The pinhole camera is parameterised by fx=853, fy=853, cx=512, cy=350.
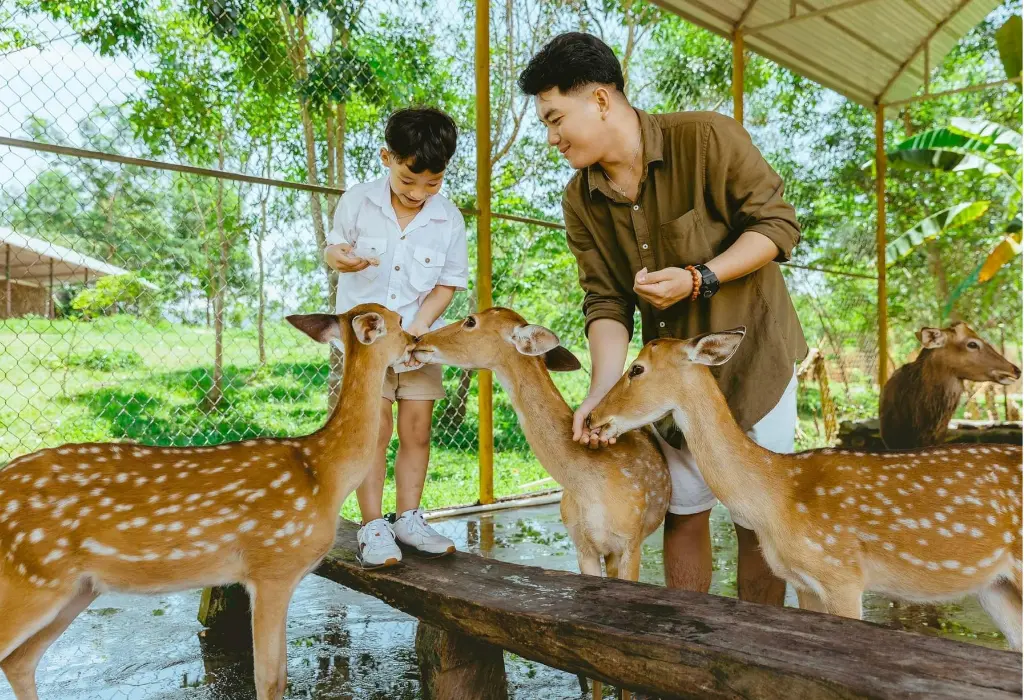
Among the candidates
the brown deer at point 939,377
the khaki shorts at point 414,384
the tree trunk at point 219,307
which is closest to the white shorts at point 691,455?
the khaki shorts at point 414,384

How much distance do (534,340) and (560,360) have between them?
0.23m

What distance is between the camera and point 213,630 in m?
3.33

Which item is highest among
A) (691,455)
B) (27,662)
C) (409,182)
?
(409,182)

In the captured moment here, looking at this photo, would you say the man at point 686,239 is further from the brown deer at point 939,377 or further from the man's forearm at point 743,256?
the brown deer at point 939,377

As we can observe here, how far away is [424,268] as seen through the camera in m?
3.40

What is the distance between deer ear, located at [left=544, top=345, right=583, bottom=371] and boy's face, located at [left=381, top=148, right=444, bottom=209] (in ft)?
2.72

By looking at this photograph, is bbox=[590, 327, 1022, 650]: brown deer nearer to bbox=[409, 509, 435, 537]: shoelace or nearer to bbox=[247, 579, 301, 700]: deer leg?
bbox=[409, 509, 435, 537]: shoelace

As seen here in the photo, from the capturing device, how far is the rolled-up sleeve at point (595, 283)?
296 centimetres

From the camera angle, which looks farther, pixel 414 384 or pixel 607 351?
pixel 414 384

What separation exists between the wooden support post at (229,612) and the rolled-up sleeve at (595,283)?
67.6 inches

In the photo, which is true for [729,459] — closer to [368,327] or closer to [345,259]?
[368,327]

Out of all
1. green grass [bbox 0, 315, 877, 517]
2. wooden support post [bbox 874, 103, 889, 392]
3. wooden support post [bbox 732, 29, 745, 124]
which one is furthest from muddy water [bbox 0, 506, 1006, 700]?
wooden support post [bbox 874, 103, 889, 392]

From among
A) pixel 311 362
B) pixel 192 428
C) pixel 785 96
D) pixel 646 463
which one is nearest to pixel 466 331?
pixel 646 463

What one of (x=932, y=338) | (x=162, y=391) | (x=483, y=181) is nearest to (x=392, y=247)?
(x=483, y=181)
